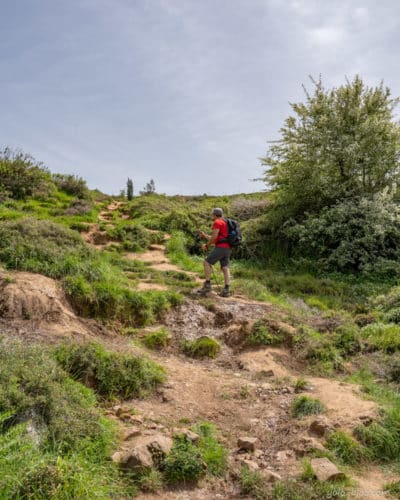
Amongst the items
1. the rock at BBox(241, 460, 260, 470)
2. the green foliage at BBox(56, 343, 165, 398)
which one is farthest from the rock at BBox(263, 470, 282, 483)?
the green foliage at BBox(56, 343, 165, 398)

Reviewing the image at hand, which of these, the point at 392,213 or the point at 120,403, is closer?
the point at 120,403

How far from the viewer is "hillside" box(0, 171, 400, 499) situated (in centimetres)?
358

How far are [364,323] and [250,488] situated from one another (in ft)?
19.8

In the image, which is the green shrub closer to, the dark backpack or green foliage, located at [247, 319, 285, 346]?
green foliage, located at [247, 319, 285, 346]

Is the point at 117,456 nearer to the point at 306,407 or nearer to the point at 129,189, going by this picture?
the point at 306,407

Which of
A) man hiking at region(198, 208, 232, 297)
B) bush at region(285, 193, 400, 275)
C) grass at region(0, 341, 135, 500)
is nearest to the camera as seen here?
grass at region(0, 341, 135, 500)

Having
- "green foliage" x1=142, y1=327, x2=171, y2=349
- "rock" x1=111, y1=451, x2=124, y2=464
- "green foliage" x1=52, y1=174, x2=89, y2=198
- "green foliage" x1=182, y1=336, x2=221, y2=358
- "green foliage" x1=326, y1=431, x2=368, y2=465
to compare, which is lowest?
"green foliage" x1=326, y1=431, x2=368, y2=465

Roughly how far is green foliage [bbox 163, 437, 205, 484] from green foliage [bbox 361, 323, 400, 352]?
15.5 ft

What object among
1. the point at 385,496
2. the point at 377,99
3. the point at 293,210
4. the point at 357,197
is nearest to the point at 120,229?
the point at 293,210

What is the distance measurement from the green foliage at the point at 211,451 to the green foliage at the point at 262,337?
2.90 meters

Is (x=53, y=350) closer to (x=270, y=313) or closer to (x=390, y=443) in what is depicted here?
(x=390, y=443)

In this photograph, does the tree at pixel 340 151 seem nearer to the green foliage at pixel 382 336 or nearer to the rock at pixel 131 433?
the green foliage at pixel 382 336

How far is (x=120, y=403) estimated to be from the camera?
480cm

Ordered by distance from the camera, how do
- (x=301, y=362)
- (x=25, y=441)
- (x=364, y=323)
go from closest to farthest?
(x=25, y=441) → (x=301, y=362) → (x=364, y=323)
